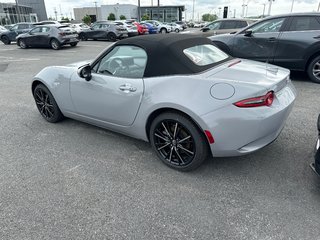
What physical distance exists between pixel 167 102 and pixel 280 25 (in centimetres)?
523

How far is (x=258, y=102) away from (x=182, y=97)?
29.1 inches

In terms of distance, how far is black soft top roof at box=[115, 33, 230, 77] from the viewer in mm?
2723

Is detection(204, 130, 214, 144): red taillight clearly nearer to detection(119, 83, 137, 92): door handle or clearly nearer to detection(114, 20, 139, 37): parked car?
detection(119, 83, 137, 92): door handle

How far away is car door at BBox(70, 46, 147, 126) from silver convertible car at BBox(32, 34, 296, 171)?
1 centimetres

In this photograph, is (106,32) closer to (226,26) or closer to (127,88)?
(226,26)

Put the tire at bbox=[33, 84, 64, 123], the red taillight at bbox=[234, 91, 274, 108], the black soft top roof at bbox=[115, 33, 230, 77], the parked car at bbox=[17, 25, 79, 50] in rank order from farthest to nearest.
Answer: the parked car at bbox=[17, 25, 79, 50] → the tire at bbox=[33, 84, 64, 123] → the black soft top roof at bbox=[115, 33, 230, 77] → the red taillight at bbox=[234, 91, 274, 108]

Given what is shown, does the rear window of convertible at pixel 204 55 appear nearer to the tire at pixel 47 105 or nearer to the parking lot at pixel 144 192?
the parking lot at pixel 144 192

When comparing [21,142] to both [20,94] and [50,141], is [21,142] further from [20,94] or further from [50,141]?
[20,94]

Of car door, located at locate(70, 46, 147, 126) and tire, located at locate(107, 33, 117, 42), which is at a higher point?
car door, located at locate(70, 46, 147, 126)

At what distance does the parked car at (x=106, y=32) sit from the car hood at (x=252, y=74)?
18369 millimetres

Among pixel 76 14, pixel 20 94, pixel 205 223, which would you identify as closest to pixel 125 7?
pixel 76 14

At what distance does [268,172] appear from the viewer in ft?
9.10

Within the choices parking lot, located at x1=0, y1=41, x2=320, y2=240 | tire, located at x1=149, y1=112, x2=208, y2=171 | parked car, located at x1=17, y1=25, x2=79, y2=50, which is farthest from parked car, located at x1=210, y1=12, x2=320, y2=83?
parked car, located at x1=17, y1=25, x2=79, y2=50

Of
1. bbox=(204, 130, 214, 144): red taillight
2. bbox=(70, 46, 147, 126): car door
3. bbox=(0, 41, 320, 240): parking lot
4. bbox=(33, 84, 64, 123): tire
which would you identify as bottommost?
bbox=(0, 41, 320, 240): parking lot
